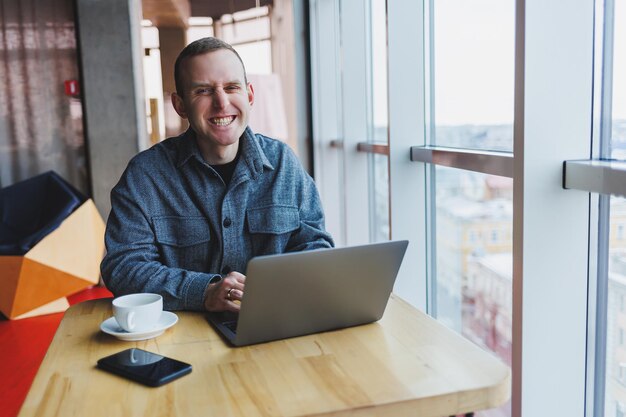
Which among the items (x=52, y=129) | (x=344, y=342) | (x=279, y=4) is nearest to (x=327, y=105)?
(x=279, y=4)

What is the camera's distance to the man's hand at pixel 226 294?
4.89ft

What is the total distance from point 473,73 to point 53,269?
3218 millimetres

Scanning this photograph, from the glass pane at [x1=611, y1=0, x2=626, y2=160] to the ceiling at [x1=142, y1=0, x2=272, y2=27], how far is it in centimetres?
407

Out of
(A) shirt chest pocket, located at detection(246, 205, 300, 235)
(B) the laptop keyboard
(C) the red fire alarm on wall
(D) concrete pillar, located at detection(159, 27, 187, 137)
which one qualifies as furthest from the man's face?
(C) the red fire alarm on wall

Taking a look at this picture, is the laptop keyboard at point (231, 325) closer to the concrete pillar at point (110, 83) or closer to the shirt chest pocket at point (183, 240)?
the shirt chest pocket at point (183, 240)

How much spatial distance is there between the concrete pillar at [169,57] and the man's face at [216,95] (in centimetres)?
371

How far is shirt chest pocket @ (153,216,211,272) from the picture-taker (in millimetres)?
1753

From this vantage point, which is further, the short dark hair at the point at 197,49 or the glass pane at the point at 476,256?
the glass pane at the point at 476,256

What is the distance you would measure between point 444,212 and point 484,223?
44 cm

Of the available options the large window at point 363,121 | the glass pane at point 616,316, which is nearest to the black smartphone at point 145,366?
the glass pane at point 616,316

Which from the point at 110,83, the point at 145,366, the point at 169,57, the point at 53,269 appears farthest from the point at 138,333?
the point at 169,57

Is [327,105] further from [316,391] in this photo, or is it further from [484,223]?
[316,391]

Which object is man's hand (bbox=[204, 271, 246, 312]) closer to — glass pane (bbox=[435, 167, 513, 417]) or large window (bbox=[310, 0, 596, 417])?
large window (bbox=[310, 0, 596, 417])

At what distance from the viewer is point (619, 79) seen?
1597 millimetres
